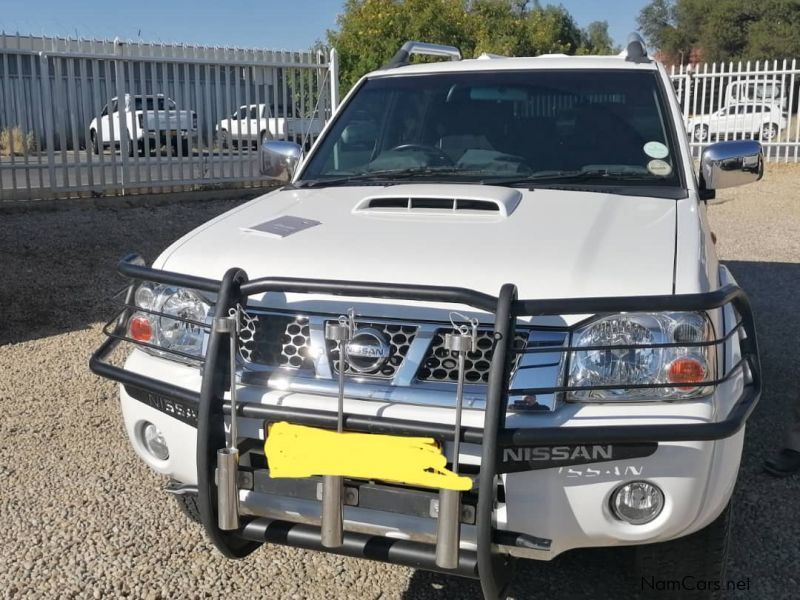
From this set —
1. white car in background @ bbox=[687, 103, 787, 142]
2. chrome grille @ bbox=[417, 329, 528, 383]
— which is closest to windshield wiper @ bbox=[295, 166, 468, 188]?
chrome grille @ bbox=[417, 329, 528, 383]

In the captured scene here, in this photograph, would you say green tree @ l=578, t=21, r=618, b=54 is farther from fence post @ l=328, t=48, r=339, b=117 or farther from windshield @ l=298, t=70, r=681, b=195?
windshield @ l=298, t=70, r=681, b=195

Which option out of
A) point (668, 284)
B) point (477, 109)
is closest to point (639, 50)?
point (477, 109)

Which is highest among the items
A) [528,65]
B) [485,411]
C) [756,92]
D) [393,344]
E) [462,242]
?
[756,92]

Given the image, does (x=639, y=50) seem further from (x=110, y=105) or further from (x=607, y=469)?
(x=110, y=105)

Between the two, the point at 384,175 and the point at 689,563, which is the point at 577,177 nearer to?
the point at 384,175

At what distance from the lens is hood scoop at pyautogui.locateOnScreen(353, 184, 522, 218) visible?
3104mm

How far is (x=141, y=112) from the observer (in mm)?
11539

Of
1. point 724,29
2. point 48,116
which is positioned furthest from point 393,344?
point 724,29

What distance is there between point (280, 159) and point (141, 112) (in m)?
7.93

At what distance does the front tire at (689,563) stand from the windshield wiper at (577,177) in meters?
1.46

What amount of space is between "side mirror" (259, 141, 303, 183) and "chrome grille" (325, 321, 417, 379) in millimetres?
1973

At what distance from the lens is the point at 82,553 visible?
334 cm

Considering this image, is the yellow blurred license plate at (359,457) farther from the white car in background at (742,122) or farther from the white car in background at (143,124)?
the white car in background at (742,122)

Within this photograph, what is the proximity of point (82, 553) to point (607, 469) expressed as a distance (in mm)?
2168
